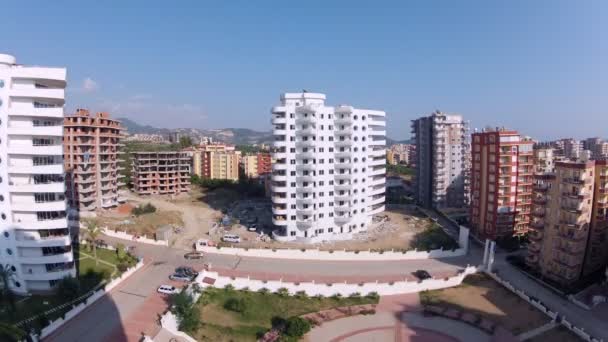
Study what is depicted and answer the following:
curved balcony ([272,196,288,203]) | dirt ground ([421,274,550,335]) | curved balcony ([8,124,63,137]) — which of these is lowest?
dirt ground ([421,274,550,335])

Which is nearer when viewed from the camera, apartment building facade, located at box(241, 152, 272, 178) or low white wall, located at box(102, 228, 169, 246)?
low white wall, located at box(102, 228, 169, 246)

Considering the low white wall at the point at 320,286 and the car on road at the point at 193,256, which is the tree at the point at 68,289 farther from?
the car on road at the point at 193,256

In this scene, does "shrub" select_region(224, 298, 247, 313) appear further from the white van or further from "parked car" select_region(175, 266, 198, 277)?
the white van

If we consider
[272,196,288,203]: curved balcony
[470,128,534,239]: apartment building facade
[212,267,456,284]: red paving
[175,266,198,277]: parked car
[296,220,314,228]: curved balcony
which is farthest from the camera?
[296,220,314,228]: curved balcony

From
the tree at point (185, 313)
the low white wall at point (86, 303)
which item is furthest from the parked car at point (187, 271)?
the tree at point (185, 313)

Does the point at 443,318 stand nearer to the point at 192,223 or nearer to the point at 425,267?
the point at 425,267

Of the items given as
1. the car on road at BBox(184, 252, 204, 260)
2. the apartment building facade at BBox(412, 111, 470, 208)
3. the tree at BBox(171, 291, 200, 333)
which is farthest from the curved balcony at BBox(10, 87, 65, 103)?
the apartment building facade at BBox(412, 111, 470, 208)
